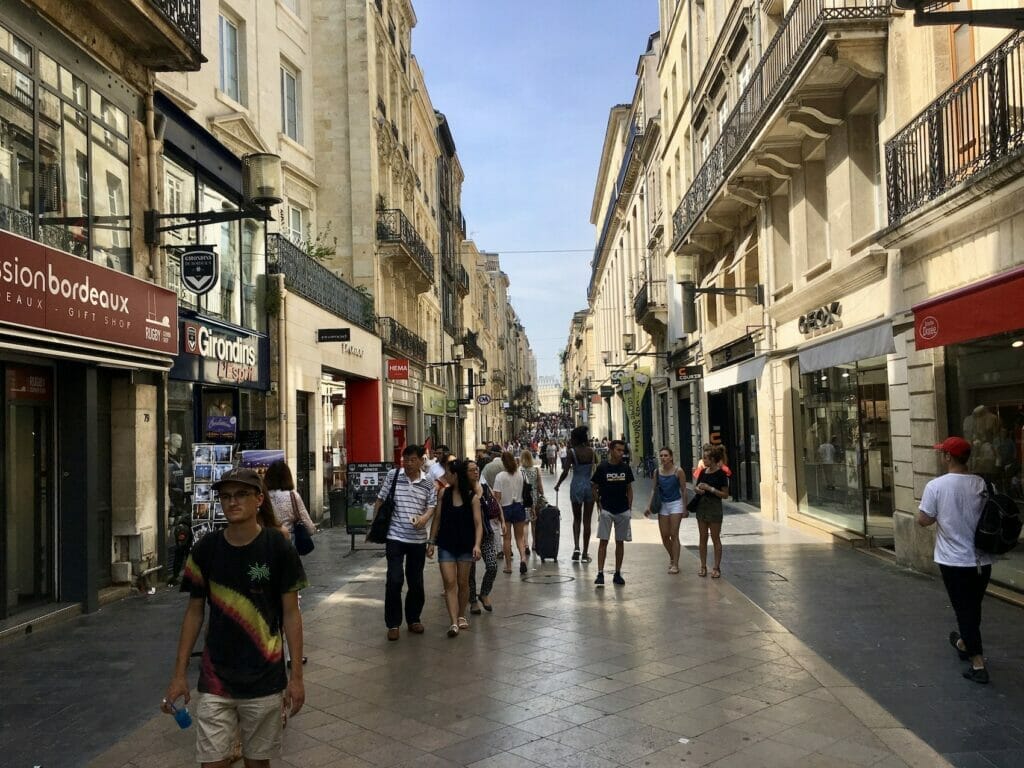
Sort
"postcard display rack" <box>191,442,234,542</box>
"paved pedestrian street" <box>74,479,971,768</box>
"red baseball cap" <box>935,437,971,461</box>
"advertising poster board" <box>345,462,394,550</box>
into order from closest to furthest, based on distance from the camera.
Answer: "paved pedestrian street" <box>74,479,971,768</box>
"red baseball cap" <box>935,437,971,461</box>
"postcard display rack" <box>191,442,234,542</box>
"advertising poster board" <box>345,462,394,550</box>

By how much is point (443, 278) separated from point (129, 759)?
38302mm

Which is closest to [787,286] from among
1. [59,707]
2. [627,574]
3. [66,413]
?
[627,574]

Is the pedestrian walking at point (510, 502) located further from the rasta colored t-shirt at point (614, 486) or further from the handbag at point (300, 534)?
the handbag at point (300, 534)

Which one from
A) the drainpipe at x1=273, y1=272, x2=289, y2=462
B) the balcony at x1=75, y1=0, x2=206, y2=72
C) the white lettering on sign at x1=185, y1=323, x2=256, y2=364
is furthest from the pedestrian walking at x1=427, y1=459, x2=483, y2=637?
the drainpipe at x1=273, y1=272, x2=289, y2=462

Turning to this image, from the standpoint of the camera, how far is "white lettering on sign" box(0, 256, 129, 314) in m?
A: 7.63

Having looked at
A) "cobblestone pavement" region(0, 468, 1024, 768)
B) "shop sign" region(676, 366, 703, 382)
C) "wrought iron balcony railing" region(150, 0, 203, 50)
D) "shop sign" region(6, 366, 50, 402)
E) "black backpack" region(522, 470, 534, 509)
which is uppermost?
"wrought iron balcony railing" region(150, 0, 203, 50)

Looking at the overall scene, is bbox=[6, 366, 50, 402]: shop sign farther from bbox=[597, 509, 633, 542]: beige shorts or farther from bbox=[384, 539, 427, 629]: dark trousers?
bbox=[597, 509, 633, 542]: beige shorts

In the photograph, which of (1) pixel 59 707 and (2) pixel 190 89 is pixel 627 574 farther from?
(2) pixel 190 89

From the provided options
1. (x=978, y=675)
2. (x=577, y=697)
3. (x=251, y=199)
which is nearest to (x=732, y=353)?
(x=251, y=199)

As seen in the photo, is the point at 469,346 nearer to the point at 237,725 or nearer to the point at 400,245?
the point at 400,245

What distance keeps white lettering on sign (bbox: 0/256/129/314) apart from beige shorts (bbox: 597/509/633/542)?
6.02 metres

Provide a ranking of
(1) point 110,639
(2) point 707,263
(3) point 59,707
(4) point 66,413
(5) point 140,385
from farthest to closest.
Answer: (2) point 707,263 → (5) point 140,385 → (4) point 66,413 → (1) point 110,639 → (3) point 59,707

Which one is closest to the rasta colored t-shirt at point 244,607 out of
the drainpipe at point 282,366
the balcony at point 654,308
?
the drainpipe at point 282,366

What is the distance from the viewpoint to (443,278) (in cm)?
4247
